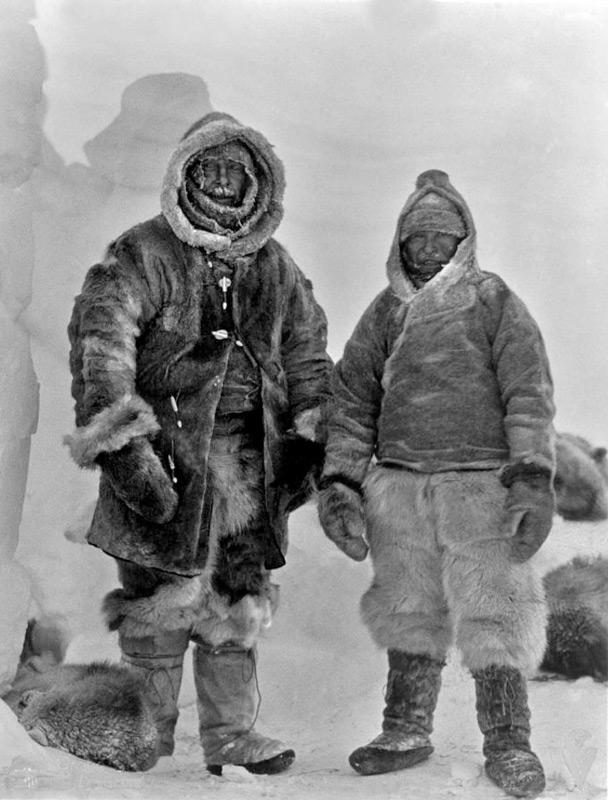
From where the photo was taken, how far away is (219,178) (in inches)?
94.3

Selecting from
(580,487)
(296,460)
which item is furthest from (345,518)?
(580,487)

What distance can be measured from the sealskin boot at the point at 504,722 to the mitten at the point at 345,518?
14.0 inches

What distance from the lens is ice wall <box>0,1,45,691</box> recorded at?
2867 millimetres

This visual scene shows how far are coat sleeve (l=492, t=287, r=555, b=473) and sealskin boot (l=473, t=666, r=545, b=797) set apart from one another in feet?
1.40

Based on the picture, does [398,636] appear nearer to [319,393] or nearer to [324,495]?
[324,495]

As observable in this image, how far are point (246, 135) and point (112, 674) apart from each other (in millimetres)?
1180

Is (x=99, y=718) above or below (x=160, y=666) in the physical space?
below

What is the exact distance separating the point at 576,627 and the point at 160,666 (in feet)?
3.46

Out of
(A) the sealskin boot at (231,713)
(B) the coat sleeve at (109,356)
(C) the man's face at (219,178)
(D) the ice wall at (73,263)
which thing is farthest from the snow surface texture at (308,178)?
(C) the man's face at (219,178)

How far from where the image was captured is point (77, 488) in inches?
123

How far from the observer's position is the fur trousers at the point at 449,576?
7.10ft

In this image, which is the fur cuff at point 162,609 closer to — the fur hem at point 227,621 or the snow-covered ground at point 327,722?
the fur hem at point 227,621

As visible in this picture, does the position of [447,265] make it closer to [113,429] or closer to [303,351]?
[303,351]

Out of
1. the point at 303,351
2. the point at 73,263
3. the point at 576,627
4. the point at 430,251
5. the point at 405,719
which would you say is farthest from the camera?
the point at 73,263
